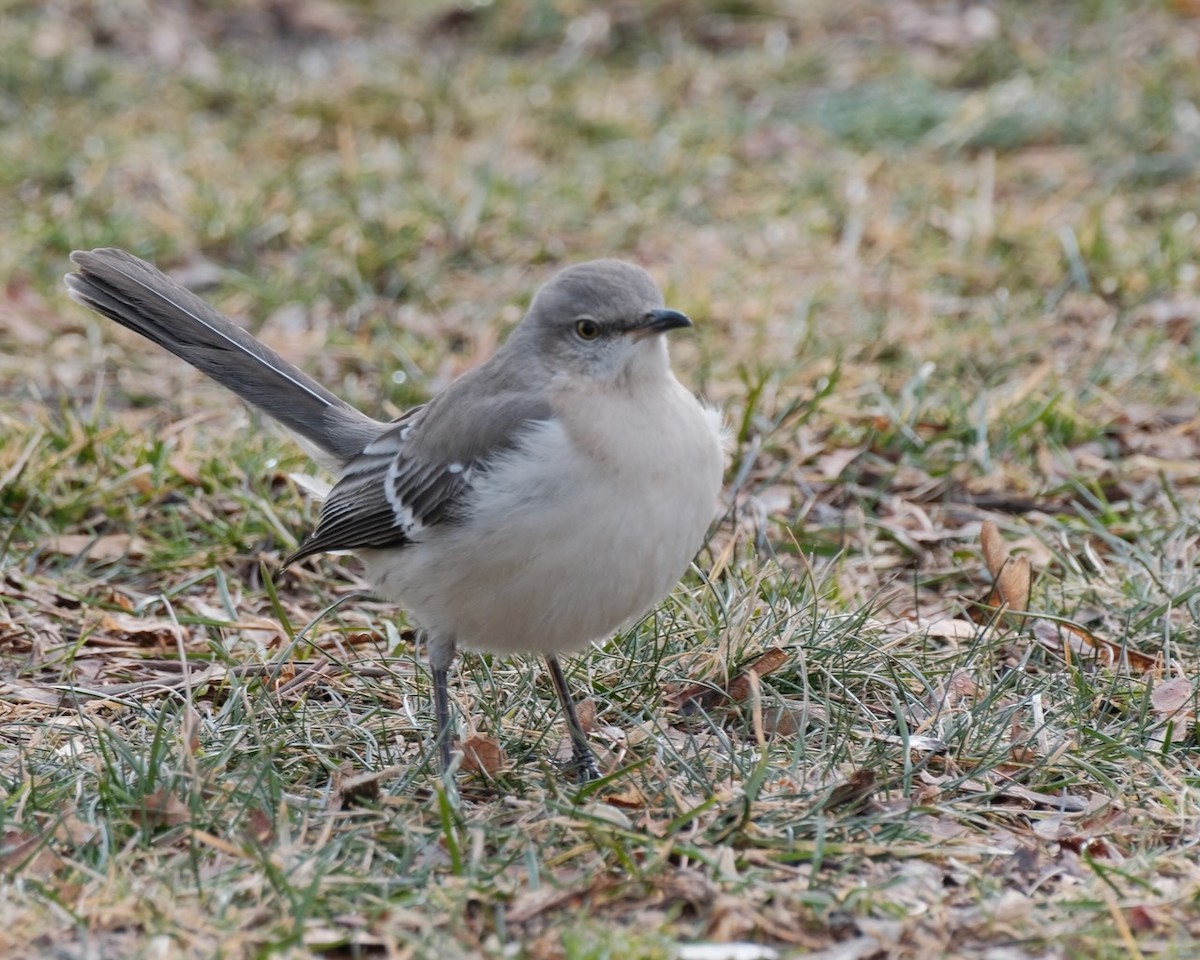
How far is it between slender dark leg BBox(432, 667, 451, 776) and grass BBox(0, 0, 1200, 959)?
9 centimetres

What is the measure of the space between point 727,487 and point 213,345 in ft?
7.02

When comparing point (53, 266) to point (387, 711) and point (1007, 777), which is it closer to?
point (387, 711)

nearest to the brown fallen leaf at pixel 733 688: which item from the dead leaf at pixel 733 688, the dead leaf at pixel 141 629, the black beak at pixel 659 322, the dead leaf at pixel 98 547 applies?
the dead leaf at pixel 733 688

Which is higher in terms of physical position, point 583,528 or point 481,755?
point 583,528

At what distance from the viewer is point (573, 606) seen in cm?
439

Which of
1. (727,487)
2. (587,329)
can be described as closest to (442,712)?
(587,329)

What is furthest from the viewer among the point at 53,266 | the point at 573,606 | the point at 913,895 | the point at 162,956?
the point at 53,266

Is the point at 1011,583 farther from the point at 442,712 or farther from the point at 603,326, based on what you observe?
the point at 442,712

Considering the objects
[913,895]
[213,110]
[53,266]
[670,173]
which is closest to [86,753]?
[913,895]

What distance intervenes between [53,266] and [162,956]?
19.1 feet

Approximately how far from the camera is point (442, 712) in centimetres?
477

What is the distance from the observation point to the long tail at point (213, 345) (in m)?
5.55

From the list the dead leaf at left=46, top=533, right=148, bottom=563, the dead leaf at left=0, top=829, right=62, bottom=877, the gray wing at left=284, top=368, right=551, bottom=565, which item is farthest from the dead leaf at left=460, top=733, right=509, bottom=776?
the dead leaf at left=46, top=533, right=148, bottom=563

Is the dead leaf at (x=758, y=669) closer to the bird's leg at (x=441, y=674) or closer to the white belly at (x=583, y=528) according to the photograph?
the white belly at (x=583, y=528)
